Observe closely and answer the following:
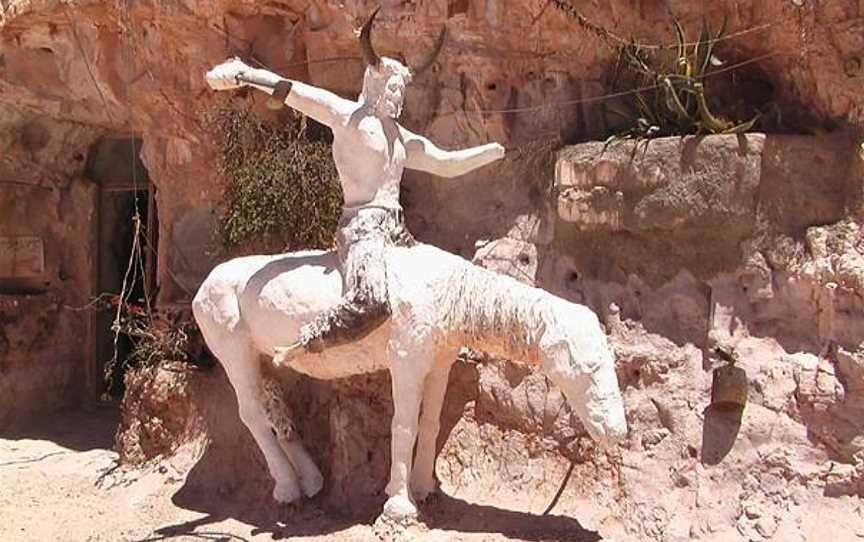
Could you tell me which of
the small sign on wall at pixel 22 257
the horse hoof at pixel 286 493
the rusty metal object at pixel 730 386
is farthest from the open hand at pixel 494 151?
the small sign on wall at pixel 22 257

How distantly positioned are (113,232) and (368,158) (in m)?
5.30

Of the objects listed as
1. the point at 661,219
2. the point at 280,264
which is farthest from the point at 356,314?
the point at 661,219

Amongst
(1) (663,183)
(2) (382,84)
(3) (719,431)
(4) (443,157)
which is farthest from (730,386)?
(2) (382,84)

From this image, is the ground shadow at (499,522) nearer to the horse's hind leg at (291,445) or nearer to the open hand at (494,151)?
the horse's hind leg at (291,445)

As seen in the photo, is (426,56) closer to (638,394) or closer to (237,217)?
(237,217)

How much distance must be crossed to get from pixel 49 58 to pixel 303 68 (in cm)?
276

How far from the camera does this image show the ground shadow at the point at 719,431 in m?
5.57

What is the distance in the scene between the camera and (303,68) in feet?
24.1

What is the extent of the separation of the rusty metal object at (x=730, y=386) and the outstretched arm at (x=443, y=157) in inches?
70.3

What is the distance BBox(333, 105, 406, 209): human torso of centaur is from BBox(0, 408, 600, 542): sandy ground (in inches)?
71.9

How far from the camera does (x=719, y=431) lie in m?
5.62

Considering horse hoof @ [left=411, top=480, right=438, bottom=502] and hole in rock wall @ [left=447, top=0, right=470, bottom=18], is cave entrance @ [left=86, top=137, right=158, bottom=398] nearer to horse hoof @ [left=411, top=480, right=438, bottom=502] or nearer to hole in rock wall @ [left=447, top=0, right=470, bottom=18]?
hole in rock wall @ [left=447, top=0, right=470, bottom=18]

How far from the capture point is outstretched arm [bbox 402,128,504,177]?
5.75 m

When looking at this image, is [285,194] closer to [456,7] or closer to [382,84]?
[382,84]
